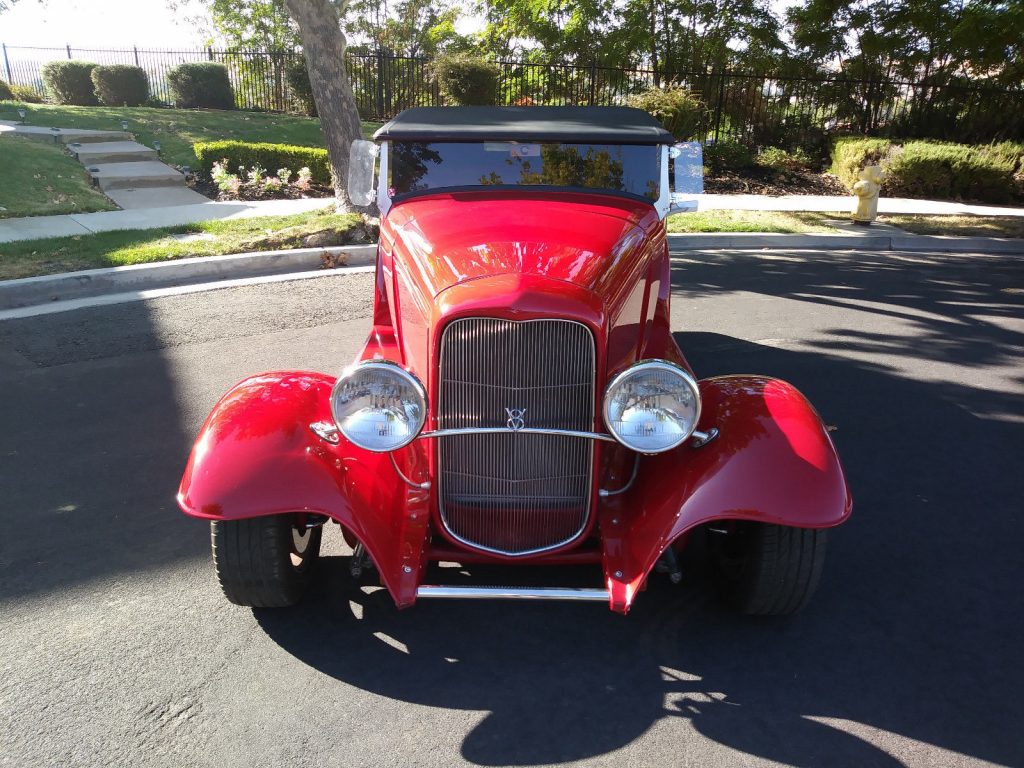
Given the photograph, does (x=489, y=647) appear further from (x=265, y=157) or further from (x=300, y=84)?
(x=300, y=84)

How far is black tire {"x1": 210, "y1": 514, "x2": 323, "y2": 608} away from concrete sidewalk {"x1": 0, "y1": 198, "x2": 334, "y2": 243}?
23.1 feet

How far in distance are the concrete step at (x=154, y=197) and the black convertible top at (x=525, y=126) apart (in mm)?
7466

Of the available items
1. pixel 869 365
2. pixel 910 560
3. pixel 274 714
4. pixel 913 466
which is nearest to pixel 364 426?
pixel 274 714

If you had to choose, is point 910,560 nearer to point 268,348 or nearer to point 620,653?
point 620,653

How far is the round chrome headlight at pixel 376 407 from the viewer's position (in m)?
2.62

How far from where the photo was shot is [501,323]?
8.63 feet

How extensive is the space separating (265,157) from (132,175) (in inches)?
75.9

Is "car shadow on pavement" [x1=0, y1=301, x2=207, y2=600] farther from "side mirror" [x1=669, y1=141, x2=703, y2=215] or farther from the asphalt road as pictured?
"side mirror" [x1=669, y1=141, x2=703, y2=215]

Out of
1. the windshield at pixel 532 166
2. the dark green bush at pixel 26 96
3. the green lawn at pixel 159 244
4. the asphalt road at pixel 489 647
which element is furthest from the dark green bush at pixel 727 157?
the dark green bush at pixel 26 96

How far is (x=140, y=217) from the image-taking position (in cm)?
978

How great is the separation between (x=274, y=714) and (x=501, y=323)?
4.69ft

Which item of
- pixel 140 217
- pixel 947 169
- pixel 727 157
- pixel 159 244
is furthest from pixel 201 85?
pixel 947 169

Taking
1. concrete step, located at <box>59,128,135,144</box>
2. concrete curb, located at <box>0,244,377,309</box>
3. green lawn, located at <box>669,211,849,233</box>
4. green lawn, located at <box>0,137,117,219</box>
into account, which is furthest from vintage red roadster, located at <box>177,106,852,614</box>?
concrete step, located at <box>59,128,135,144</box>

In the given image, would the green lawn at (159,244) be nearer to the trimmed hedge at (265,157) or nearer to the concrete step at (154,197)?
the concrete step at (154,197)
